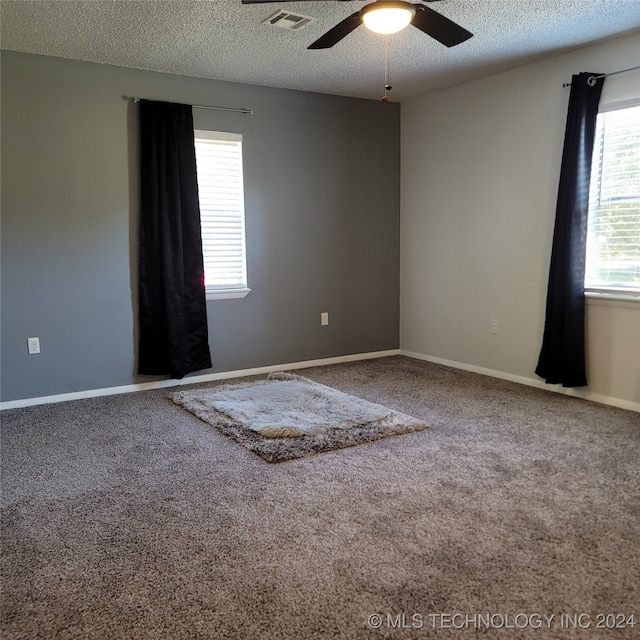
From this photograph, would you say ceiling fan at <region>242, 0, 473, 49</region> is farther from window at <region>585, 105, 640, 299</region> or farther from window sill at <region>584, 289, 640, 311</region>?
window sill at <region>584, 289, 640, 311</region>

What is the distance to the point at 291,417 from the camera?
353cm

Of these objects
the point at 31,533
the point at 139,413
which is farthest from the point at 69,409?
the point at 31,533

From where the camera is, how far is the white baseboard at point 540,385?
151 inches

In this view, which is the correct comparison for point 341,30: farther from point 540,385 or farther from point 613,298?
point 540,385

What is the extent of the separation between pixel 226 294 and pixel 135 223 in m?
0.94

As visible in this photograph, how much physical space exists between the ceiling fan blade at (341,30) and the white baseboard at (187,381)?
111 inches

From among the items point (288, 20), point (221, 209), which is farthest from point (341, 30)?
point (221, 209)

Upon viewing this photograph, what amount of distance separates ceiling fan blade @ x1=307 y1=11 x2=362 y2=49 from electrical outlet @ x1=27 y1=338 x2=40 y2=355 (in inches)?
110

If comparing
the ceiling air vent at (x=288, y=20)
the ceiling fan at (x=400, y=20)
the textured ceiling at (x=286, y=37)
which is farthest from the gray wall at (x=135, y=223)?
the ceiling fan at (x=400, y=20)

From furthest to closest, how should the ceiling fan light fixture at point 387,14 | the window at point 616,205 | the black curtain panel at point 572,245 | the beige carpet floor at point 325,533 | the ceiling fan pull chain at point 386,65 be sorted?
the black curtain panel at point 572,245 < the window at point 616,205 < the ceiling fan pull chain at point 386,65 < the ceiling fan light fixture at point 387,14 < the beige carpet floor at point 325,533

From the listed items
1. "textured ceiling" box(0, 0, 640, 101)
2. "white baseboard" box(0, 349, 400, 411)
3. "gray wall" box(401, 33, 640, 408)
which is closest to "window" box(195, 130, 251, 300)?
"textured ceiling" box(0, 0, 640, 101)

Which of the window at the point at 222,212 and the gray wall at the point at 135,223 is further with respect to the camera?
the window at the point at 222,212

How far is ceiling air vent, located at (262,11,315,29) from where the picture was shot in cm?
320

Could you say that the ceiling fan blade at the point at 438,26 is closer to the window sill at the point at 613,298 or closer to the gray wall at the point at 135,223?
the window sill at the point at 613,298
